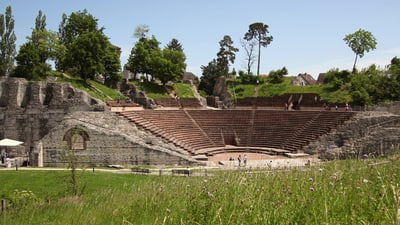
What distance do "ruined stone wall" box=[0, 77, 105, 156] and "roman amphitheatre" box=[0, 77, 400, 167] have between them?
74 mm

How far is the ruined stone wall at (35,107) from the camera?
29688 mm

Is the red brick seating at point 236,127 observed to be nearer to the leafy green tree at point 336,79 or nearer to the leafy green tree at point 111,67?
the leafy green tree at point 336,79

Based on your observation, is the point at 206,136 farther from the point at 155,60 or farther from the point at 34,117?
the point at 155,60

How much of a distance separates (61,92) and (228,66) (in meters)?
35.5

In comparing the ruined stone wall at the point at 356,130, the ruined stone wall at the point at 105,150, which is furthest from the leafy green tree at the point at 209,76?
the ruined stone wall at the point at 105,150

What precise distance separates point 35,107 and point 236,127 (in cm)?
1688

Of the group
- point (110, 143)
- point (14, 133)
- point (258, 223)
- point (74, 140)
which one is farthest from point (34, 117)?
point (258, 223)

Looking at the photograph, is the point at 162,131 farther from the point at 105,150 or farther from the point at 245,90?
the point at 245,90

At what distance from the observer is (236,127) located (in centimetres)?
3559

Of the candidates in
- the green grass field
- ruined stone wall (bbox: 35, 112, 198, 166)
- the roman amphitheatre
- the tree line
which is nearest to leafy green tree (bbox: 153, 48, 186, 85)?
the tree line

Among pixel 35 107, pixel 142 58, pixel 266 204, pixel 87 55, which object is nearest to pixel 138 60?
pixel 142 58

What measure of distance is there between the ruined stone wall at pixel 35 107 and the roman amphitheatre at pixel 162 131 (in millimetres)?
74

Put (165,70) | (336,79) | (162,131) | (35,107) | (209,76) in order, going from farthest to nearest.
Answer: (209,76) < (165,70) < (336,79) < (162,131) < (35,107)

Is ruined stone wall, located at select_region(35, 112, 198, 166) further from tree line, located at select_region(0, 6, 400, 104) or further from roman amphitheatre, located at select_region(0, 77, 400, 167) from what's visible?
tree line, located at select_region(0, 6, 400, 104)
